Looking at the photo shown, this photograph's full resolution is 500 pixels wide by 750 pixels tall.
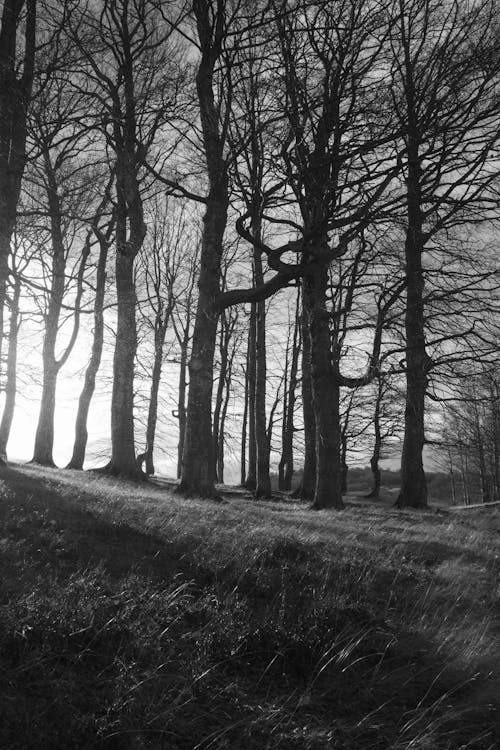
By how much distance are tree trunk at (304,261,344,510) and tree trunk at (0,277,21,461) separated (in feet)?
43.4

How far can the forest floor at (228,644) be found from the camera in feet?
7.89

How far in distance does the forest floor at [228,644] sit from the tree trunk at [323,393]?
5818mm

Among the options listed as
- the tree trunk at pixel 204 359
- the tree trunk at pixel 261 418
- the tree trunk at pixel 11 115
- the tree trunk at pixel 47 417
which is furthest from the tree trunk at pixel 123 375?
the tree trunk at pixel 261 418

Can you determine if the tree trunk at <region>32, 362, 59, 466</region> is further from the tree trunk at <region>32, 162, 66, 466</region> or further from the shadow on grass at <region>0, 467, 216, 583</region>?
the shadow on grass at <region>0, 467, 216, 583</region>

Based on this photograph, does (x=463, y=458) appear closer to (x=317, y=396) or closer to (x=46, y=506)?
(x=317, y=396)

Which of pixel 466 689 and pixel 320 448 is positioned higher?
pixel 320 448

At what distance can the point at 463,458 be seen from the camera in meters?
39.4

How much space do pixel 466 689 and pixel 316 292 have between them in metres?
9.58

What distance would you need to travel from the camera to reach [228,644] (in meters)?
3.20

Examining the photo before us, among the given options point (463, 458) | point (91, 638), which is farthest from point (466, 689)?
point (463, 458)

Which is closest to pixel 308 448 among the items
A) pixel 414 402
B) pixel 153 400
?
pixel 414 402

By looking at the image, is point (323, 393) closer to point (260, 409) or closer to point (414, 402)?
point (414, 402)

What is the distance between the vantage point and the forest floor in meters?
2.41

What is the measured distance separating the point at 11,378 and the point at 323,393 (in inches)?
571
